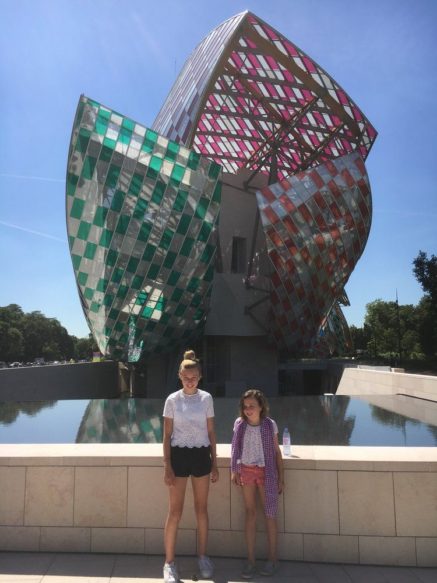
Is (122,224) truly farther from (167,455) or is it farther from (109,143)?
(167,455)

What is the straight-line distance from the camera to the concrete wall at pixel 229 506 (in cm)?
471

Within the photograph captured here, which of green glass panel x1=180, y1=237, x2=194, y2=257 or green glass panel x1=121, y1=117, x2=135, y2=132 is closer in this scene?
green glass panel x1=121, y1=117, x2=135, y2=132

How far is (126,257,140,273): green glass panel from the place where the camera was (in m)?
25.0

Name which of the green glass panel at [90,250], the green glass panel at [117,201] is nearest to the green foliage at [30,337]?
the green glass panel at [90,250]

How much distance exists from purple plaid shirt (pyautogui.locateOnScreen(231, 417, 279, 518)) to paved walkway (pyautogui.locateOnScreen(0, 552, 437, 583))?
2.00 feet

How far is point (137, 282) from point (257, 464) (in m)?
21.6

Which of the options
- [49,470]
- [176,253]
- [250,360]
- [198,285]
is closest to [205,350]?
[250,360]

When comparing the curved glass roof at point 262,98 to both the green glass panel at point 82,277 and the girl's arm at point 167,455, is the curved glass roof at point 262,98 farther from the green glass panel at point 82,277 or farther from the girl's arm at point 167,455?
the girl's arm at point 167,455

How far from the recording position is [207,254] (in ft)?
87.1

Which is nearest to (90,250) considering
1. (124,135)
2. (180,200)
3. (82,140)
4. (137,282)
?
(137,282)

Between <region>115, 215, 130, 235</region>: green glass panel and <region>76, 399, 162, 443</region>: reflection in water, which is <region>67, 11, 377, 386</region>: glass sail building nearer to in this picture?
<region>115, 215, 130, 235</region>: green glass panel

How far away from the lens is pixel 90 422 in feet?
42.0

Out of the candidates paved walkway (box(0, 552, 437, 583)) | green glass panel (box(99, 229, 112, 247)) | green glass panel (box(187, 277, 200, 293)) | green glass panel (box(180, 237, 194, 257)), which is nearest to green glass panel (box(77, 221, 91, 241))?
green glass panel (box(99, 229, 112, 247))

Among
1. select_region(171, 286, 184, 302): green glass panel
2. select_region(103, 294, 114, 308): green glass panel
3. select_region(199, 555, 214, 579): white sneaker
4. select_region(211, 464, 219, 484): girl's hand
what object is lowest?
select_region(199, 555, 214, 579): white sneaker
